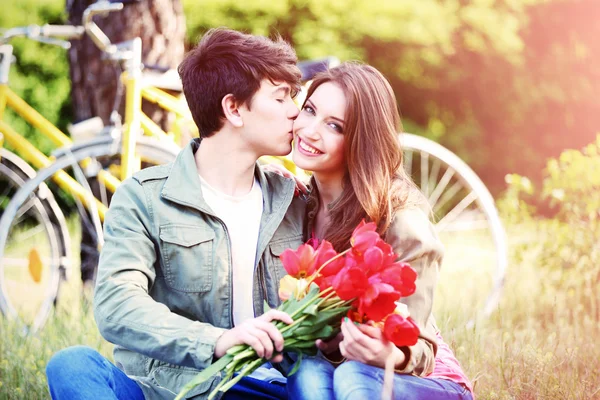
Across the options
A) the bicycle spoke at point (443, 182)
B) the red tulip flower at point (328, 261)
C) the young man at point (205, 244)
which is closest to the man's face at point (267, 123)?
the young man at point (205, 244)

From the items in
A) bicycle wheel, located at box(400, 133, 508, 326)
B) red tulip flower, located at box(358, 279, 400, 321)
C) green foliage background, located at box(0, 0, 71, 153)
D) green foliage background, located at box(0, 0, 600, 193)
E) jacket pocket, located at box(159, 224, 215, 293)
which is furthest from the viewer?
green foliage background, located at box(0, 0, 600, 193)

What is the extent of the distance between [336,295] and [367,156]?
564mm

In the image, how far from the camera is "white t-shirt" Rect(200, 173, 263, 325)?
2.15 meters

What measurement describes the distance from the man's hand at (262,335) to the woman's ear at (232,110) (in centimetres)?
71

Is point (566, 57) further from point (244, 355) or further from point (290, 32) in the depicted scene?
point (244, 355)

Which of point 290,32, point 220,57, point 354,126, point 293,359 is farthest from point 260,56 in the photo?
point 290,32

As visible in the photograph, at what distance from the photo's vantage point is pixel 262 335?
1695mm

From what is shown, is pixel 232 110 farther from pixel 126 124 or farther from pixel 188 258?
pixel 126 124

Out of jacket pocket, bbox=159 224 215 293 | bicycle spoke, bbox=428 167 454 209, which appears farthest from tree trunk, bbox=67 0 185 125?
jacket pocket, bbox=159 224 215 293

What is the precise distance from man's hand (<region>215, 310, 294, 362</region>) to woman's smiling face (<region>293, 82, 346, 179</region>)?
59 centimetres

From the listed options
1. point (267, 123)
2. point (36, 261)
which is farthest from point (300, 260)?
point (36, 261)

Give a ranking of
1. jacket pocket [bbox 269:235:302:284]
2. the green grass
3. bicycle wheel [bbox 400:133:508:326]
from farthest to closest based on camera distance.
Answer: bicycle wheel [bbox 400:133:508:326] → the green grass → jacket pocket [bbox 269:235:302:284]

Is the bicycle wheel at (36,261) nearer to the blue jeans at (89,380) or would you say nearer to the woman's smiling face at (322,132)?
the blue jeans at (89,380)

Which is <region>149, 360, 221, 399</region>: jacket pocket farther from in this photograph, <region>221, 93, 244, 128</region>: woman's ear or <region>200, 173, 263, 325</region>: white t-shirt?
<region>221, 93, 244, 128</region>: woman's ear
